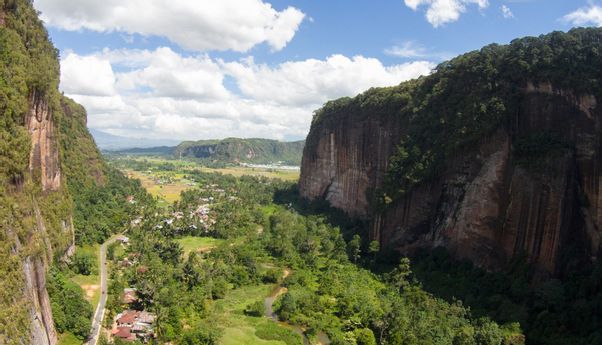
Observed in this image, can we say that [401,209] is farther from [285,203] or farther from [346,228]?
[285,203]

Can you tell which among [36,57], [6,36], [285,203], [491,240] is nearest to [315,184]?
[285,203]

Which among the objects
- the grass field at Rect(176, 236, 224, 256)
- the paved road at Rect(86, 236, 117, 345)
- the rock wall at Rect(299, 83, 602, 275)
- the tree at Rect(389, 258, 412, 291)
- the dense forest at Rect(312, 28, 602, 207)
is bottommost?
the paved road at Rect(86, 236, 117, 345)

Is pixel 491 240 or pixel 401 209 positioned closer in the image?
pixel 491 240

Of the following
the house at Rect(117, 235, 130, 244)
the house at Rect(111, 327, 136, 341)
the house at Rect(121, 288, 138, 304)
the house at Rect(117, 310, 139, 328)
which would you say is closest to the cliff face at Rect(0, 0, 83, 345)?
the house at Rect(111, 327, 136, 341)

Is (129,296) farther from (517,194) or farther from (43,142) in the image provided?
(517,194)

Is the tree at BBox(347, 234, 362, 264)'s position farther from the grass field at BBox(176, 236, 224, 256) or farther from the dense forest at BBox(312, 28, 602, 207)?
the grass field at BBox(176, 236, 224, 256)

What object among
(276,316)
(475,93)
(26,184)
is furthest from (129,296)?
(475,93)
